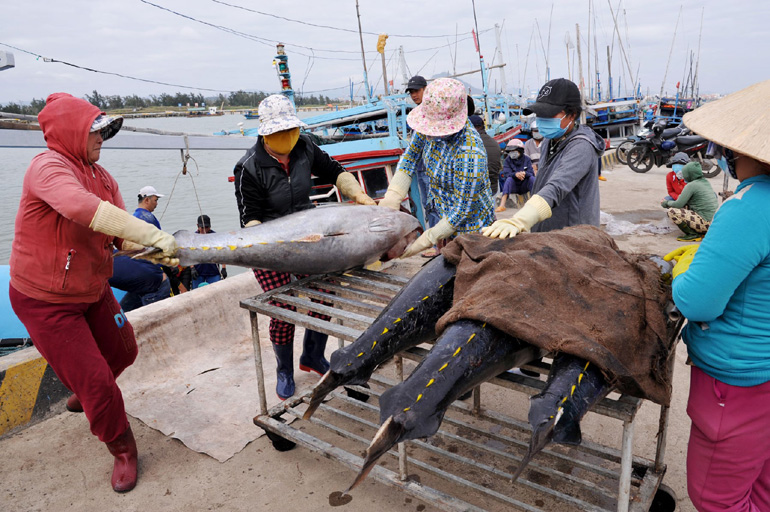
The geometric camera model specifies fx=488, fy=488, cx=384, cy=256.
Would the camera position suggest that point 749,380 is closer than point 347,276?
Yes

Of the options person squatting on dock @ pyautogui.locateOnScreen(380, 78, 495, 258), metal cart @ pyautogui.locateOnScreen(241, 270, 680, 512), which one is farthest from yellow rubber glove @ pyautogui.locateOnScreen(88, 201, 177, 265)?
person squatting on dock @ pyautogui.locateOnScreen(380, 78, 495, 258)

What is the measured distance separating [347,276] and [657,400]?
184 cm

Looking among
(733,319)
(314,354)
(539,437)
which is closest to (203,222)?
(314,354)

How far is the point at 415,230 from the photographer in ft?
11.0

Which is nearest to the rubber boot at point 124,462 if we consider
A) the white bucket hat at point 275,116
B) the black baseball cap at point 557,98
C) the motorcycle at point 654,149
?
the white bucket hat at point 275,116

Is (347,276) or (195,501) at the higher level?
(347,276)

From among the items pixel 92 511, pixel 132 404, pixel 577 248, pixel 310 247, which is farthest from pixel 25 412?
pixel 577 248

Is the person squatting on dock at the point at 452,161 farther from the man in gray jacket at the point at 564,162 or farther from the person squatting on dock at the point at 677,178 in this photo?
the person squatting on dock at the point at 677,178

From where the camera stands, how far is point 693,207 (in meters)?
7.18

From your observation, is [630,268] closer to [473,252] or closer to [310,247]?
[473,252]

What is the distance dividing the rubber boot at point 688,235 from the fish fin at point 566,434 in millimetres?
6614

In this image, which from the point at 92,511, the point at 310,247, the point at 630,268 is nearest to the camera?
the point at 630,268

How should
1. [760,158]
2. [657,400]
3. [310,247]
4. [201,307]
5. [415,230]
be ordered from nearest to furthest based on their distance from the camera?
[760,158] → [657,400] → [310,247] → [415,230] → [201,307]

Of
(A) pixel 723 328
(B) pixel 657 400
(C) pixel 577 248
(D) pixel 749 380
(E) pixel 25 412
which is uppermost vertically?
(C) pixel 577 248
